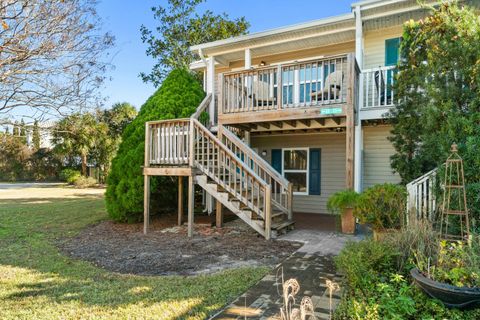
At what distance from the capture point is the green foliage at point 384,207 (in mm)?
5664

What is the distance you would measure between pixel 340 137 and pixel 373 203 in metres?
4.62

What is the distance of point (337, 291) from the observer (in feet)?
12.2

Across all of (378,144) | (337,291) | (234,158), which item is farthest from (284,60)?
(337,291)

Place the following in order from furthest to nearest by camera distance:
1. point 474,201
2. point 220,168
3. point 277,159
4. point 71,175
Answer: point 71,175 → point 277,159 → point 220,168 → point 474,201

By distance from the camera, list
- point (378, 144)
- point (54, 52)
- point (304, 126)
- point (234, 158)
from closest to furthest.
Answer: point (54, 52) < point (234, 158) < point (304, 126) < point (378, 144)

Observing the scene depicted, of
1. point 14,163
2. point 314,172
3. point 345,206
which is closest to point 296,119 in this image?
point 345,206

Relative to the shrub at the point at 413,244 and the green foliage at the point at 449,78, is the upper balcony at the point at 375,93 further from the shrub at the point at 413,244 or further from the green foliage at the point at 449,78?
the shrub at the point at 413,244

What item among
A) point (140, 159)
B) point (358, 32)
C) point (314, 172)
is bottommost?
point (314, 172)

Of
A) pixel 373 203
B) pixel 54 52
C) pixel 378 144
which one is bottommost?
pixel 373 203

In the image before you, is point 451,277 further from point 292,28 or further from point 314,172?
point 292,28

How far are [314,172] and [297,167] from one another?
2.04 feet

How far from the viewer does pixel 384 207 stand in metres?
5.77

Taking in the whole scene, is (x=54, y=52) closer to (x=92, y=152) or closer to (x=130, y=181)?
(x=130, y=181)

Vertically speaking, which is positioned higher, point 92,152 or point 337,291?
point 92,152
